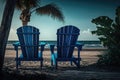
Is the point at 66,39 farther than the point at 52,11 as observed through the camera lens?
No

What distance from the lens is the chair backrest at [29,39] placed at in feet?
25.0

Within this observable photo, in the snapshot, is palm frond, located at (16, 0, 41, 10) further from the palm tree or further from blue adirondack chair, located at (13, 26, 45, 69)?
blue adirondack chair, located at (13, 26, 45, 69)

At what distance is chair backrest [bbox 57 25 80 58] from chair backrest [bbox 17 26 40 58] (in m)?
0.58

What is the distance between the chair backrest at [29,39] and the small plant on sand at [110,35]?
1527 millimetres

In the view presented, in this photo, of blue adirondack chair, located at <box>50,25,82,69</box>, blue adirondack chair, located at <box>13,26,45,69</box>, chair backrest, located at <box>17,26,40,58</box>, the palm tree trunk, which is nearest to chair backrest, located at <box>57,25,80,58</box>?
blue adirondack chair, located at <box>50,25,82,69</box>

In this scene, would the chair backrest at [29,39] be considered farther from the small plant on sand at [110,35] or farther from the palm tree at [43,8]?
the palm tree at [43,8]

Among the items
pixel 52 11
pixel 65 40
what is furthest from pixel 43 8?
pixel 65 40

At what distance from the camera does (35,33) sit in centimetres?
761

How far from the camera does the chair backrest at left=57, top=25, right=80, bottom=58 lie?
25.3 ft

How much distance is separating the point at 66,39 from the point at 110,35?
3.79 feet

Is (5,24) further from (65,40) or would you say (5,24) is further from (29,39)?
(65,40)

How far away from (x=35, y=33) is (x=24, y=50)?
1.73 feet

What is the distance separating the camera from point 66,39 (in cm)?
775

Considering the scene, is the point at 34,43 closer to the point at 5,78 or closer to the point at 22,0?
the point at 5,78
